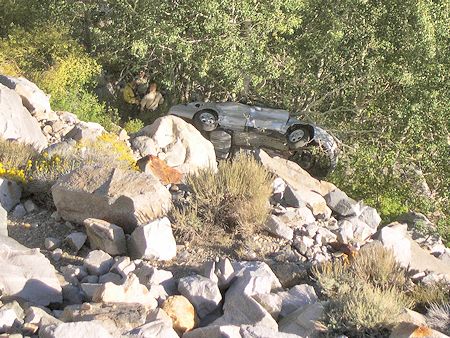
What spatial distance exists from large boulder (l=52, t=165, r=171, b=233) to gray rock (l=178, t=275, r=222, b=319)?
4.15 ft

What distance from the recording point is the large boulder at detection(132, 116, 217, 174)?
36.6 ft

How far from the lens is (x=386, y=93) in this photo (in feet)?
54.0

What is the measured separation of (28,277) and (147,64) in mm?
13242

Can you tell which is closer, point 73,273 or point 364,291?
point 364,291

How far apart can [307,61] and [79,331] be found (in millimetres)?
13180

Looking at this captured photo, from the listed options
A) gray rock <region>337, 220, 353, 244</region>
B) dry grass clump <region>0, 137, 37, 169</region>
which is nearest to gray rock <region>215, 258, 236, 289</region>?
gray rock <region>337, 220, 353, 244</region>

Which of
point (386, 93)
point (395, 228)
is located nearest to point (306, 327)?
point (395, 228)

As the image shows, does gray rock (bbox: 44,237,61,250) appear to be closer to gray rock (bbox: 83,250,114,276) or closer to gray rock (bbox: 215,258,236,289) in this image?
gray rock (bbox: 83,250,114,276)

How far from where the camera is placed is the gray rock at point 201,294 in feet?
18.6

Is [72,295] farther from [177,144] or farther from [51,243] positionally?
[177,144]

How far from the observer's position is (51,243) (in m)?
6.69

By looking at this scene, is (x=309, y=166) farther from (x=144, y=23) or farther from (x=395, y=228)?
(x=395, y=228)

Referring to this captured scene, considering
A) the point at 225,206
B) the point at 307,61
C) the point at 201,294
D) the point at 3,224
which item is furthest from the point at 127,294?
the point at 307,61

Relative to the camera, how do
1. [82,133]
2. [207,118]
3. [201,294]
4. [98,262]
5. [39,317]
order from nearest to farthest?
1. [39,317]
2. [201,294]
3. [98,262]
4. [82,133]
5. [207,118]
